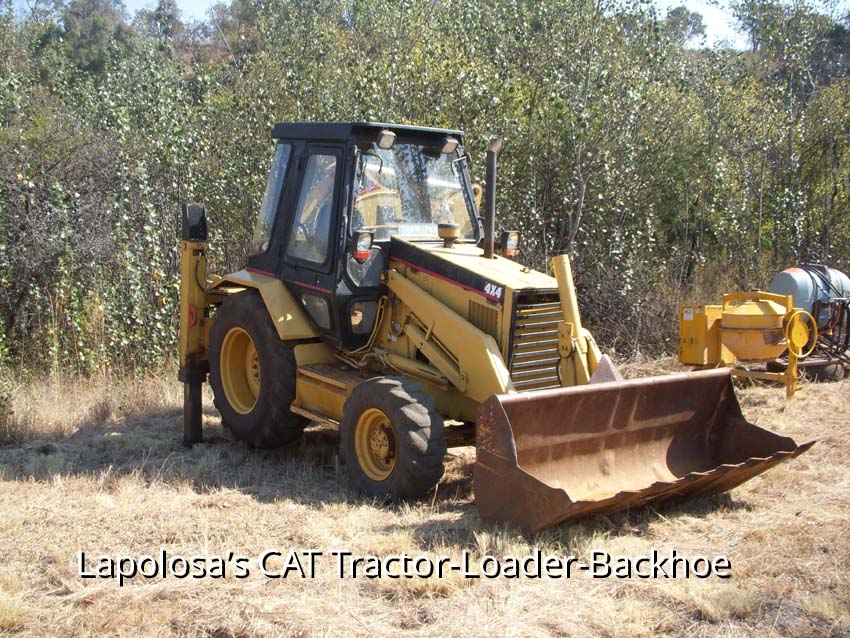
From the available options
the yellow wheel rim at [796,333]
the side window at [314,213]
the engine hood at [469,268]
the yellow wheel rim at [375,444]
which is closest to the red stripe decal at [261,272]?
the side window at [314,213]

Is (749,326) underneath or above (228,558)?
above

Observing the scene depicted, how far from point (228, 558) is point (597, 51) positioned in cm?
844

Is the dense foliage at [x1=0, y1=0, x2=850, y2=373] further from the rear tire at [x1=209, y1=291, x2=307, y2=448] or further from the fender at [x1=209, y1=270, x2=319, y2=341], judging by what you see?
the fender at [x1=209, y1=270, x2=319, y2=341]

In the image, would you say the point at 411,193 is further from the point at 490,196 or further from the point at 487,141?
the point at 487,141

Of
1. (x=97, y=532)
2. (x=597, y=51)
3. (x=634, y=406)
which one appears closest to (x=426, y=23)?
(x=597, y=51)

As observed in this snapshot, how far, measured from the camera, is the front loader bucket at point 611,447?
484 cm

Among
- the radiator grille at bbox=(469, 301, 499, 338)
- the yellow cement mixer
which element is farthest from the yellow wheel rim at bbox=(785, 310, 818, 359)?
the radiator grille at bbox=(469, 301, 499, 338)

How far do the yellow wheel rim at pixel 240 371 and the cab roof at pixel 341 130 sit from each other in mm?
1621

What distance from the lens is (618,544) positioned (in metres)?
4.82

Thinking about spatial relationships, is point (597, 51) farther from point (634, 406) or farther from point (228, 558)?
point (228, 558)

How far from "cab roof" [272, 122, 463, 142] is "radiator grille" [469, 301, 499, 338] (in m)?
1.44

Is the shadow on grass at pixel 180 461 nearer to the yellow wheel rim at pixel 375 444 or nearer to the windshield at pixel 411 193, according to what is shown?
the yellow wheel rim at pixel 375 444

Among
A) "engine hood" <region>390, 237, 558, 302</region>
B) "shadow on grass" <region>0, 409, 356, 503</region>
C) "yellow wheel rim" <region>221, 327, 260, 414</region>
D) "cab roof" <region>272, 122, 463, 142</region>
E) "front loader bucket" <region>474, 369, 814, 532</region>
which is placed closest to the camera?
"front loader bucket" <region>474, 369, 814, 532</region>

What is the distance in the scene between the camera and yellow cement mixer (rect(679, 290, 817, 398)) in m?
8.63
